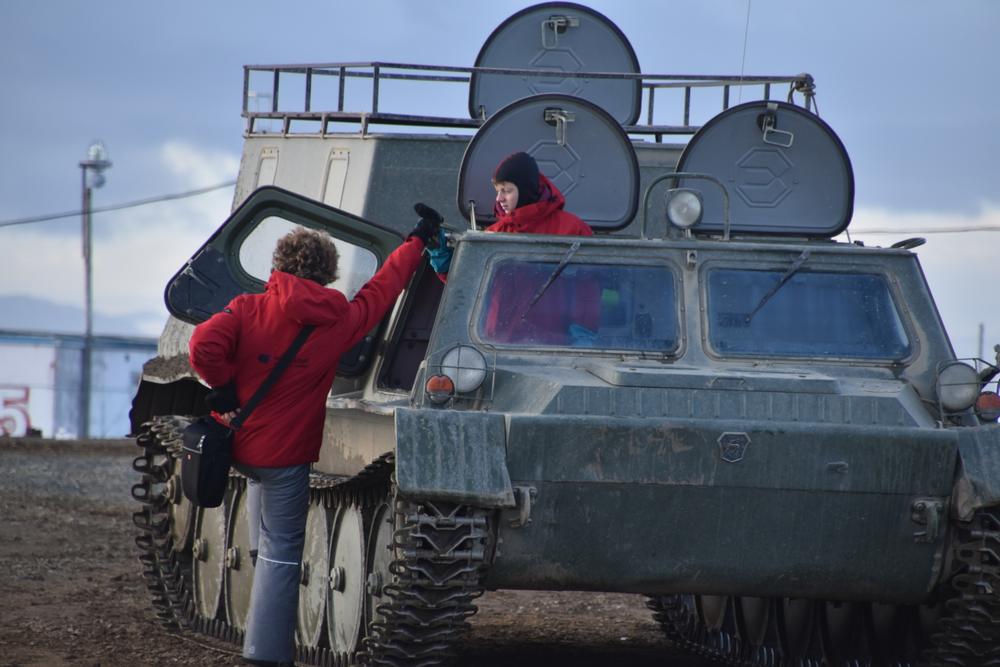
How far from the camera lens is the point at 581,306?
7.88m

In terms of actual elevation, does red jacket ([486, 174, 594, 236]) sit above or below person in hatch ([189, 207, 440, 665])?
above

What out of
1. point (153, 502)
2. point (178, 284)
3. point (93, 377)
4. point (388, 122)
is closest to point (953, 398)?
point (178, 284)

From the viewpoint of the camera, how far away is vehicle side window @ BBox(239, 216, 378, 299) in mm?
9062

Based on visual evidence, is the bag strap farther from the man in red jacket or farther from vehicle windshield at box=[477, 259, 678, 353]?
the man in red jacket

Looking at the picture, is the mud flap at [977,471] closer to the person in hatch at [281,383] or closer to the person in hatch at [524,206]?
the person in hatch at [524,206]

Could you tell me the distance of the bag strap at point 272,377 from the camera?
25.2ft

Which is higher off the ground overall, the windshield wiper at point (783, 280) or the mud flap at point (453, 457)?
the windshield wiper at point (783, 280)

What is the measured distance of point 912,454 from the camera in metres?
6.96

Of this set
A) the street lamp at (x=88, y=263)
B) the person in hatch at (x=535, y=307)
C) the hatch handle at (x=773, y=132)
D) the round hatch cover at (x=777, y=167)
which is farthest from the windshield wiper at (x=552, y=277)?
the street lamp at (x=88, y=263)

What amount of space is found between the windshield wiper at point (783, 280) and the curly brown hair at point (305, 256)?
1887 mm

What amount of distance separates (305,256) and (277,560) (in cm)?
135

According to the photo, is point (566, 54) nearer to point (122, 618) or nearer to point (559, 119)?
point (559, 119)

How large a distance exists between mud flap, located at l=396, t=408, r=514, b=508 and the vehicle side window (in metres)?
2.28

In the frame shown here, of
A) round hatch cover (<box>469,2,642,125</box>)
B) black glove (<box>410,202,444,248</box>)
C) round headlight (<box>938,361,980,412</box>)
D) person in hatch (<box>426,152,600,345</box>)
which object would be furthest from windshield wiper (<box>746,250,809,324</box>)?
round hatch cover (<box>469,2,642,125</box>)
